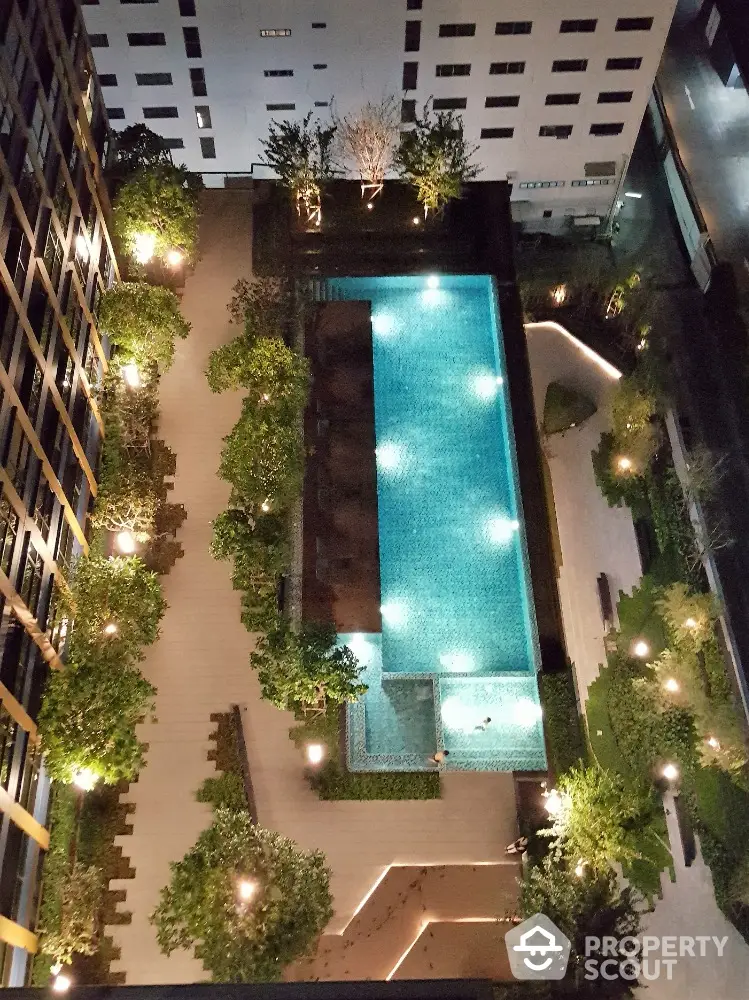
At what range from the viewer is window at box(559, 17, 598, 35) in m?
31.7

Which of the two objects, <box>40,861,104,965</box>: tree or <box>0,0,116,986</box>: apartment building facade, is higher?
<box>0,0,116,986</box>: apartment building facade

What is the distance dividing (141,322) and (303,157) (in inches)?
477

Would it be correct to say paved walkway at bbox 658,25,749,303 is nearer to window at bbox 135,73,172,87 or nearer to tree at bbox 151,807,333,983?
window at bbox 135,73,172,87

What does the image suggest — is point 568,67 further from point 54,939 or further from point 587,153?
point 54,939

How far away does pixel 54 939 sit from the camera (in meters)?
23.5

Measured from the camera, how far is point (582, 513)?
112 ft

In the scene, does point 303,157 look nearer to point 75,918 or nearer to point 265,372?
point 265,372

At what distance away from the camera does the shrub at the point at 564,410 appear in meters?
35.8

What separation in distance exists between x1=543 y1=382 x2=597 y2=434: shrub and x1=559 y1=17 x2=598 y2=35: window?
52.5 ft

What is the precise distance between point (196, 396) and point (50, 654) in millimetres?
13893

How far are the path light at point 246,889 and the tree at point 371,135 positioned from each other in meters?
31.1

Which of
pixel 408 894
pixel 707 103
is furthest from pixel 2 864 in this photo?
pixel 707 103

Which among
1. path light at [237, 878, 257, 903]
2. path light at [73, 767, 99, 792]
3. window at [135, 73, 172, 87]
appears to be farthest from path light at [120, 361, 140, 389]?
path light at [237, 878, 257, 903]

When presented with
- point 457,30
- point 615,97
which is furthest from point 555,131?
point 457,30
